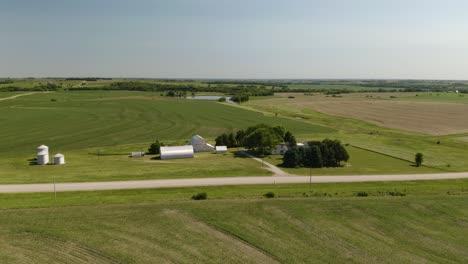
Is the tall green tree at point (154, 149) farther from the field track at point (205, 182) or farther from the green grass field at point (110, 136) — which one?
the field track at point (205, 182)

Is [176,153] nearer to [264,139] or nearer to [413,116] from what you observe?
[264,139]

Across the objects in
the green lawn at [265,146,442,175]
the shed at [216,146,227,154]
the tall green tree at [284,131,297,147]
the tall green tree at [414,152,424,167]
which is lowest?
the green lawn at [265,146,442,175]

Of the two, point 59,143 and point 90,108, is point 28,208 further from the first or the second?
point 90,108

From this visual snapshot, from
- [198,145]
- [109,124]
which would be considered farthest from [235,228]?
[109,124]

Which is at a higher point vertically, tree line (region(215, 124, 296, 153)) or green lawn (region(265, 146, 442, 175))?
tree line (region(215, 124, 296, 153))

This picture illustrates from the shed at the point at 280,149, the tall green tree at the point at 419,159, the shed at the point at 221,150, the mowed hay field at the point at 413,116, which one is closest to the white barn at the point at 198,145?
the shed at the point at 221,150

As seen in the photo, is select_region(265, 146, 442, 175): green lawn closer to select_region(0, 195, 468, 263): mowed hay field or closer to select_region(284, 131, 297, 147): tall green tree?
select_region(284, 131, 297, 147): tall green tree

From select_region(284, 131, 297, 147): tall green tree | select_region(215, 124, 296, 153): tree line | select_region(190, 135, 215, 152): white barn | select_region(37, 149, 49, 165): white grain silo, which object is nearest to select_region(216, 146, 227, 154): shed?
select_region(190, 135, 215, 152): white barn
